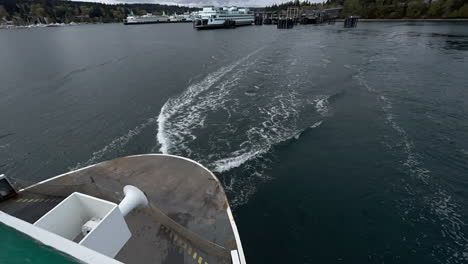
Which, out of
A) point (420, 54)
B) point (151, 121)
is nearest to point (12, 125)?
point (151, 121)

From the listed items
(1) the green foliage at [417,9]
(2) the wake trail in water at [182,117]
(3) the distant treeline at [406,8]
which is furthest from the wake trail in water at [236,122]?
(1) the green foliage at [417,9]

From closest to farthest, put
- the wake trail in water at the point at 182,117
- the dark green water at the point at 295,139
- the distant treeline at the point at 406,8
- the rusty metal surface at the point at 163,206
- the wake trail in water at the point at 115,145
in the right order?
the rusty metal surface at the point at 163,206 → the dark green water at the point at 295,139 → the wake trail in water at the point at 115,145 → the wake trail in water at the point at 182,117 → the distant treeline at the point at 406,8

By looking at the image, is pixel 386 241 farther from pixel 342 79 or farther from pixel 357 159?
pixel 342 79

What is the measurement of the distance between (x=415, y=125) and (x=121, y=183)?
26.4 metres

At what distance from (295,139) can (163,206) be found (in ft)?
43.9

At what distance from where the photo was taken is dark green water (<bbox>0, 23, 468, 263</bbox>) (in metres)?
12.5

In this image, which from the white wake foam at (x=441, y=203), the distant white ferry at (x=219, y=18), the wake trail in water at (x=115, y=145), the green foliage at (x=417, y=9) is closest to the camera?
the white wake foam at (x=441, y=203)

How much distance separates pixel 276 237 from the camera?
1225 cm

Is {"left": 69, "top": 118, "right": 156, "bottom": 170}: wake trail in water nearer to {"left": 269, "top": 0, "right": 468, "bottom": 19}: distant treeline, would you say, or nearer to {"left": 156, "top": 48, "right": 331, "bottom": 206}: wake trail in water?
{"left": 156, "top": 48, "right": 331, "bottom": 206}: wake trail in water

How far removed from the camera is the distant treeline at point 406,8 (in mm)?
127250

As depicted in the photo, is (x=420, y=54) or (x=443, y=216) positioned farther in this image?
(x=420, y=54)

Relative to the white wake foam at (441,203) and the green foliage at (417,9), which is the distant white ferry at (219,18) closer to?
the green foliage at (417,9)

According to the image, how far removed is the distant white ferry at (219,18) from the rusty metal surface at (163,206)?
13934 cm

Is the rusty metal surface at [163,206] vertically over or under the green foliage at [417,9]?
under
